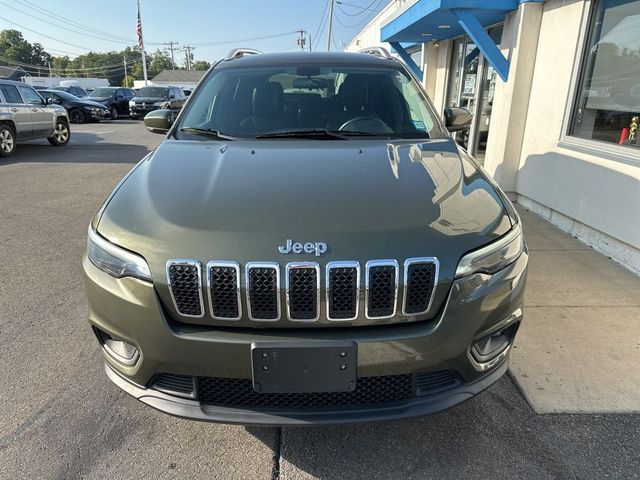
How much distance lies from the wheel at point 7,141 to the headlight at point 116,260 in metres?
10.9

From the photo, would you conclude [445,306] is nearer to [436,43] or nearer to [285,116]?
[285,116]

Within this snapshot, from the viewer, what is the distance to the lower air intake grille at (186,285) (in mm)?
1727

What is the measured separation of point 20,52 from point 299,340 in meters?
132

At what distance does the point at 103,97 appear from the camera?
24.3m

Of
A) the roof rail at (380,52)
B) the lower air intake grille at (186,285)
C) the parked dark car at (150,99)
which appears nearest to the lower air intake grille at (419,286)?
the lower air intake grille at (186,285)

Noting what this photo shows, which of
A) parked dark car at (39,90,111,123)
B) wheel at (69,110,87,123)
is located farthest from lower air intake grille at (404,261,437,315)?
wheel at (69,110,87,123)

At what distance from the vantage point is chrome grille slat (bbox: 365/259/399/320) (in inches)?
67.2

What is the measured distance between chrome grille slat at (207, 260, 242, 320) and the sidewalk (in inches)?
69.5

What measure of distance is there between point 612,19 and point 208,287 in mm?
5269

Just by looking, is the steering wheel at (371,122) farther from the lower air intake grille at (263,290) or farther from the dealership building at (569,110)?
the dealership building at (569,110)

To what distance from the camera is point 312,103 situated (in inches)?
124

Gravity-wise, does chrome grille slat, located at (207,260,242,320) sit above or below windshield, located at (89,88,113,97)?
above

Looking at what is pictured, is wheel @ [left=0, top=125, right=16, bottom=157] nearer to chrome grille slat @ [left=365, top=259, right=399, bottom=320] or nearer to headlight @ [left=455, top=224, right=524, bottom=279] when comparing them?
chrome grille slat @ [left=365, top=259, right=399, bottom=320]

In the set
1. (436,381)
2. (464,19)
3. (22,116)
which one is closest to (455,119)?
(436,381)
